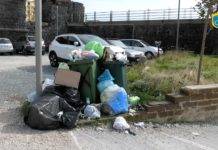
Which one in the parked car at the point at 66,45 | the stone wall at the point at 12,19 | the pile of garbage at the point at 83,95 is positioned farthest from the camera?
the stone wall at the point at 12,19

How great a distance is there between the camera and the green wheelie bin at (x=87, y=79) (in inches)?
342

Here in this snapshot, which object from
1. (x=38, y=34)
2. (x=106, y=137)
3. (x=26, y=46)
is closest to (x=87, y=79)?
(x=38, y=34)

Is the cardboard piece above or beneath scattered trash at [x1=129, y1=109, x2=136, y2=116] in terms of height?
above

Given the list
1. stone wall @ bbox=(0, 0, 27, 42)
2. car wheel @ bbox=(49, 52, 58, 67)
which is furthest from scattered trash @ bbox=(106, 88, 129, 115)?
stone wall @ bbox=(0, 0, 27, 42)

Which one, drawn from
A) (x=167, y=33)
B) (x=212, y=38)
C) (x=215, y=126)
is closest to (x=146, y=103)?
(x=215, y=126)

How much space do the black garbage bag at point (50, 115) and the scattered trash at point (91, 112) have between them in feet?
0.89

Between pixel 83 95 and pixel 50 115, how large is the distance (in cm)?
138

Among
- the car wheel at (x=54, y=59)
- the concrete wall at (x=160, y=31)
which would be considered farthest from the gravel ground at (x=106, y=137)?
the concrete wall at (x=160, y=31)

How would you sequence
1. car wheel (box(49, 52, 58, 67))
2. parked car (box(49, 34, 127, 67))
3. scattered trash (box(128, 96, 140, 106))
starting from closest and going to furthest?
scattered trash (box(128, 96, 140, 106)), parked car (box(49, 34, 127, 67)), car wheel (box(49, 52, 58, 67))

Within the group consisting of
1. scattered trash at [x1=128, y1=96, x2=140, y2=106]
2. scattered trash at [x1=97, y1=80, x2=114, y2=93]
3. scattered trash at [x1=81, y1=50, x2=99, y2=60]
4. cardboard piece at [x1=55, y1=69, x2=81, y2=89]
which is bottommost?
scattered trash at [x1=128, y1=96, x2=140, y2=106]

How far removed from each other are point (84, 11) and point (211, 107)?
45.2m

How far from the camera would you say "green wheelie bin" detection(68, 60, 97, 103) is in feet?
28.5

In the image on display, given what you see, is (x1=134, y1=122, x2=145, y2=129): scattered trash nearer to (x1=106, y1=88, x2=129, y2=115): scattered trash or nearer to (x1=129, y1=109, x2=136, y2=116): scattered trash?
(x1=129, y1=109, x2=136, y2=116): scattered trash

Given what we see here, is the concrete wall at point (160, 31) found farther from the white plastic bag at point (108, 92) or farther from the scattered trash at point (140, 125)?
the scattered trash at point (140, 125)
